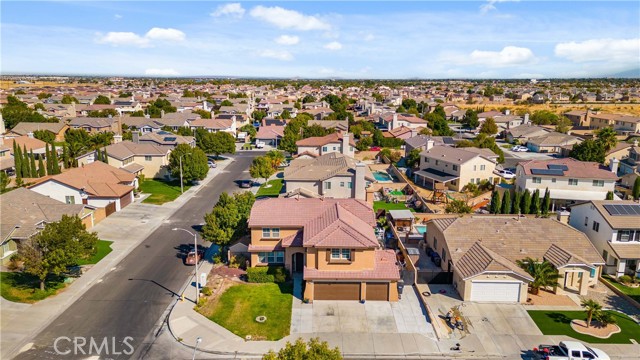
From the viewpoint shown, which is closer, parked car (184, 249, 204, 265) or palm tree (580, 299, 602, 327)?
palm tree (580, 299, 602, 327)

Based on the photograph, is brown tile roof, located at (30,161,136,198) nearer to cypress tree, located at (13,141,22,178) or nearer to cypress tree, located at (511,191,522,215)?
cypress tree, located at (13,141,22,178)

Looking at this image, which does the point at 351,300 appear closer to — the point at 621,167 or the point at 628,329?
the point at 628,329

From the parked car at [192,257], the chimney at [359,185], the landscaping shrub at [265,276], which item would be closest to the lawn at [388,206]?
the chimney at [359,185]

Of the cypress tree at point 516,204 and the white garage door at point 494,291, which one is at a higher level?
the cypress tree at point 516,204

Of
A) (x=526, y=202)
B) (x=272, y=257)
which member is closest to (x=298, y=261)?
(x=272, y=257)

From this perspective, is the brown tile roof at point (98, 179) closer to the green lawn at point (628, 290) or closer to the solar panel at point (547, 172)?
the green lawn at point (628, 290)

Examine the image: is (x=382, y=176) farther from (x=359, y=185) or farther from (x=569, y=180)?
(x=569, y=180)

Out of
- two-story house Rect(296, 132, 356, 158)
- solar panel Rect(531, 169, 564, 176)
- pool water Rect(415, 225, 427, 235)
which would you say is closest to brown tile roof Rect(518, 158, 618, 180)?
solar panel Rect(531, 169, 564, 176)
